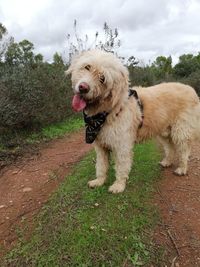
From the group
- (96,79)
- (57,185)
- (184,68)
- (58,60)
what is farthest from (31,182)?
(184,68)

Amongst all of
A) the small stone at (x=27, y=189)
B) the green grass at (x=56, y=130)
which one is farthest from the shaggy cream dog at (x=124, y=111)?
the green grass at (x=56, y=130)

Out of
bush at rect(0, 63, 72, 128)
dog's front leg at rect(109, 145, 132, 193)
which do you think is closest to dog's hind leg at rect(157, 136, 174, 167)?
dog's front leg at rect(109, 145, 132, 193)

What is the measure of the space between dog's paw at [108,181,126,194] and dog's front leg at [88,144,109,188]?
0.81 feet

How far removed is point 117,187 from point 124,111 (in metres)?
1.05

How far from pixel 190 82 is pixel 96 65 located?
15.6m

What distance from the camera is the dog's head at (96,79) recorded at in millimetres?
3729

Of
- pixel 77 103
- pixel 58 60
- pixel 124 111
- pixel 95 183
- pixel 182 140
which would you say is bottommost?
pixel 95 183

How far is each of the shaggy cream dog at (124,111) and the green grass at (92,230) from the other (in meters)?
0.30

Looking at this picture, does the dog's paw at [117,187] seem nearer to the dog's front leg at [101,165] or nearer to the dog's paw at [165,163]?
the dog's front leg at [101,165]

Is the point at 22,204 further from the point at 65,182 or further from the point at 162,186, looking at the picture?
the point at 162,186

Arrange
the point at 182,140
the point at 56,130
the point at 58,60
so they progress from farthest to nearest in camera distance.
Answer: the point at 58,60 < the point at 56,130 < the point at 182,140

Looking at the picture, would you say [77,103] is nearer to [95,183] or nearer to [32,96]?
[95,183]

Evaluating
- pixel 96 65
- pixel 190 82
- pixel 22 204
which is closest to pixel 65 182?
pixel 22 204

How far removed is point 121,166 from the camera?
4547mm
